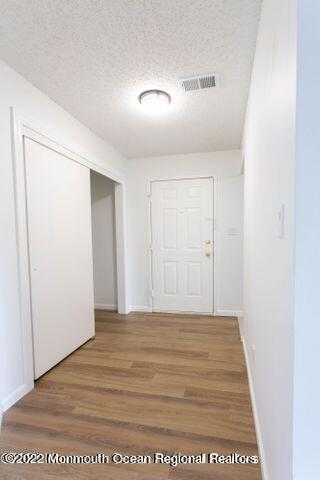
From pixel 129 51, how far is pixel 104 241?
9.23 feet

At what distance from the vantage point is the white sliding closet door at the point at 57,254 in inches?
80.7

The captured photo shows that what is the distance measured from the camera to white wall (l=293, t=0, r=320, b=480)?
635 millimetres

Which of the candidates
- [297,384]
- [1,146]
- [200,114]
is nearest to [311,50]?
[297,384]

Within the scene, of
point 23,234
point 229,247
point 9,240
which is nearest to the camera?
point 9,240

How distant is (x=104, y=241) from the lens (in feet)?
13.3

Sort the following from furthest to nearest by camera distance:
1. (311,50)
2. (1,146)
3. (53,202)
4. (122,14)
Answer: (53,202) < (1,146) < (122,14) < (311,50)

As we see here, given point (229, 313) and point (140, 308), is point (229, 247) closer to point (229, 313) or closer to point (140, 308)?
point (229, 313)

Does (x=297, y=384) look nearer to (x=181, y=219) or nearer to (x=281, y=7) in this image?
(x=281, y=7)

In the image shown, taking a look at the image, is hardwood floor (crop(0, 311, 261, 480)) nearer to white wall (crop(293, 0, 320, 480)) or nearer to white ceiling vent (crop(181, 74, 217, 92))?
white wall (crop(293, 0, 320, 480))

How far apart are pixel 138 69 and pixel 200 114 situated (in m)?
0.89

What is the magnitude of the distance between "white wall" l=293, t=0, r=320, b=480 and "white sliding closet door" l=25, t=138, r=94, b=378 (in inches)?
76.3

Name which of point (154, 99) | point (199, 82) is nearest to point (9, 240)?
point (154, 99)

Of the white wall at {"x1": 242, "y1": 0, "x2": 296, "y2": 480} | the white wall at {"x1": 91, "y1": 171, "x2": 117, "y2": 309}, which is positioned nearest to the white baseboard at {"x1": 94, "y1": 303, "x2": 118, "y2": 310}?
the white wall at {"x1": 91, "y1": 171, "x2": 117, "y2": 309}

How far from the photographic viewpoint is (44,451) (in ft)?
4.56
